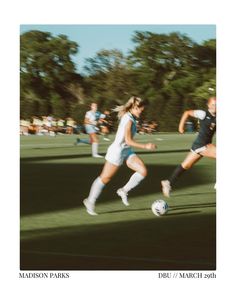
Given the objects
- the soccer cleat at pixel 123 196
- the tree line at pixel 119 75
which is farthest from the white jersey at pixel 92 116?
the soccer cleat at pixel 123 196

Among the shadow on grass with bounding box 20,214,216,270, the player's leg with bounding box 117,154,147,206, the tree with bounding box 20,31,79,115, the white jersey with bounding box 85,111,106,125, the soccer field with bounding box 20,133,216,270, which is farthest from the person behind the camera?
the white jersey with bounding box 85,111,106,125

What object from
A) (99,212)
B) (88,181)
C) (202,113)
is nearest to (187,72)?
(88,181)

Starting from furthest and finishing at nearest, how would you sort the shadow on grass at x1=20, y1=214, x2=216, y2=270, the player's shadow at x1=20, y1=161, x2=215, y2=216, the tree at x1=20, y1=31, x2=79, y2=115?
the tree at x1=20, y1=31, x2=79, y2=115, the player's shadow at x1=20, y1=161, x2=215, y2=216, the shadow on grass at x1=20, y1=214, x2=216, y2=270

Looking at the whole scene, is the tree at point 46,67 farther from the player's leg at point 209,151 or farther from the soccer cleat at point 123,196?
the player's leg at point 209,151

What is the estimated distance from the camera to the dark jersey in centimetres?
→ 1479

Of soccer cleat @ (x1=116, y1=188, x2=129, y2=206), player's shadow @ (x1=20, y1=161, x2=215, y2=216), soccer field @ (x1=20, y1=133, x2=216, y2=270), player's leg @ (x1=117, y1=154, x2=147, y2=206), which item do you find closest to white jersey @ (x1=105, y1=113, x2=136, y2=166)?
player's leg @ (x1=117, y1=154, x2=147, y2=206)

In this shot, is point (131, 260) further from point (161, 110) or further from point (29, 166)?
point (161, 110)

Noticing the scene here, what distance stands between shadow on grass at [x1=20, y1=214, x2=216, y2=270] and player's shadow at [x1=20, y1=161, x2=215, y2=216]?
6.80ft

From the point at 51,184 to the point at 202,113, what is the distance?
4.19 m

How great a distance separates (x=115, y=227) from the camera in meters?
12.0

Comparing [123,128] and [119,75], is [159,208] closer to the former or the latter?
[123,128]

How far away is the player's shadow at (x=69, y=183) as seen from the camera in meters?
14.5

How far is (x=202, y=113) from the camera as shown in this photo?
48.4ft

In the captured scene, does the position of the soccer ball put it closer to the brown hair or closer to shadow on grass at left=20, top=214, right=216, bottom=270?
shadow on grass at left=20, top=214, right=216, bottom=270
